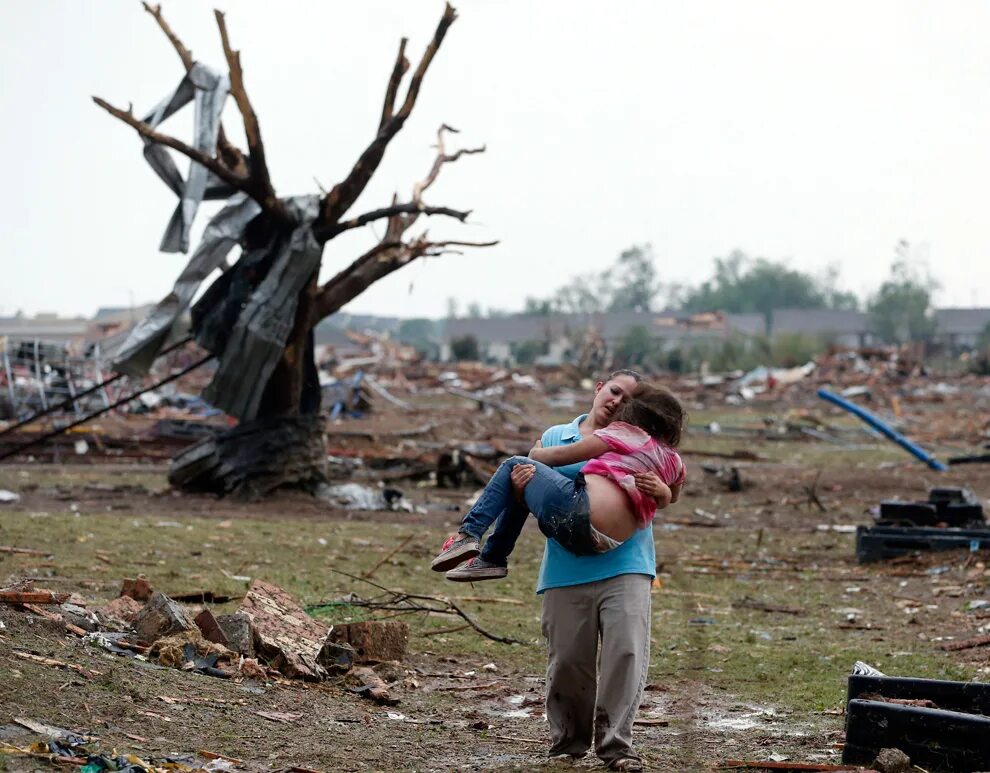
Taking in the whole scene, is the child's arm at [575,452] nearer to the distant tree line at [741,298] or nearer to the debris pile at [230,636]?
the debris pile at [230,636]

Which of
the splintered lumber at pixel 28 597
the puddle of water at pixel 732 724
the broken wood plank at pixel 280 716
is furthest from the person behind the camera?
the splintered lumber at pixel 28 597

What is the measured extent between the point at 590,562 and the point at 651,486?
1.40 feet

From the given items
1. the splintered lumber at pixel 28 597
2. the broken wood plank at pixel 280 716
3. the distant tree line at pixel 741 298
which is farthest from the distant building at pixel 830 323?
the broken wood plank at pixel 280 716

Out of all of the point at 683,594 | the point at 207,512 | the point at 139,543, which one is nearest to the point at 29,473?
the point at 207,512

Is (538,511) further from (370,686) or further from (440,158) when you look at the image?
(440,158)

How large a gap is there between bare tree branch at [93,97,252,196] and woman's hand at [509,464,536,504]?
10989 millimetres

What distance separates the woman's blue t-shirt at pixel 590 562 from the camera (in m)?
5.52

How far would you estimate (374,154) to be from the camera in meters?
17.1

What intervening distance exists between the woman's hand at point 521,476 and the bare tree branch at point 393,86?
483 inches

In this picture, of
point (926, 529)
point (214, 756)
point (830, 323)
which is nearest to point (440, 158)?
point (926, 529)

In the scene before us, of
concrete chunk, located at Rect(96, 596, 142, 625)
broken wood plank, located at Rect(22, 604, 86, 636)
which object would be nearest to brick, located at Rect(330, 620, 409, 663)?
concrete chunk, located at Rect(96, 596, 142, 625)

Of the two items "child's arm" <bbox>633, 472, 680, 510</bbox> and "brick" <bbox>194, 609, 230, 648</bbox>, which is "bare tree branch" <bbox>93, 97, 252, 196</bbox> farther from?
"child's arm" <bbox>633, 472, 680, 510</bbox>

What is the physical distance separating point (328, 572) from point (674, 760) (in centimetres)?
614

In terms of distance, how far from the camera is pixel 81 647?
6434 mm
